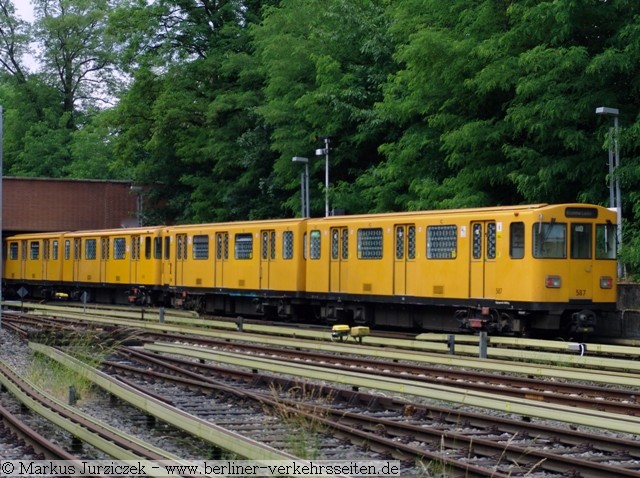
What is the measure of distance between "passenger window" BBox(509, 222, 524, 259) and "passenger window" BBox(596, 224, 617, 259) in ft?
6.30

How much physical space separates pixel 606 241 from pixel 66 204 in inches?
1468

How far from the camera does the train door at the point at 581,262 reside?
21969 millimetres

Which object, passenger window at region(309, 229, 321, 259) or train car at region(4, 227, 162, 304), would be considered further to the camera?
train car at region(4, 227, 162, 304)

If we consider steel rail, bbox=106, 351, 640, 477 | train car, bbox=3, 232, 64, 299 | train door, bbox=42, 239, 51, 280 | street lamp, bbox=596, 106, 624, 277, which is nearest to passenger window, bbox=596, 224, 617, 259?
street lamp, bbox=596, 106, 624, 277

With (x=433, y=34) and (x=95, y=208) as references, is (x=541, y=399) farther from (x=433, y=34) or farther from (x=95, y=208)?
(x=95, y=208)

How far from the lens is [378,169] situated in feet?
122

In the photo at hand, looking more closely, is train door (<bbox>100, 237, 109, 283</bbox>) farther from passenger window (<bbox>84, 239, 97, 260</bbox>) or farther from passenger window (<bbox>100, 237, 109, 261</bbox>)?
passenger window (<bbox>84, 239, 97, 260</bbox>)

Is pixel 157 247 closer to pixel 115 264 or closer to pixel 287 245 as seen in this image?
pixel 115 264

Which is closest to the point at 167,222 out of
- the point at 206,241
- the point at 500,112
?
the point at 206,241

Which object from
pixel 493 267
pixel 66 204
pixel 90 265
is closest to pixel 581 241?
pixel 493 267

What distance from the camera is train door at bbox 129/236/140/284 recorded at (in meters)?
38.3

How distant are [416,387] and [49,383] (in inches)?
222

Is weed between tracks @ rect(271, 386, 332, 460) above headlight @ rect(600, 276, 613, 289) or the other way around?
the other way around

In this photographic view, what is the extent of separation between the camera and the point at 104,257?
136 feet
